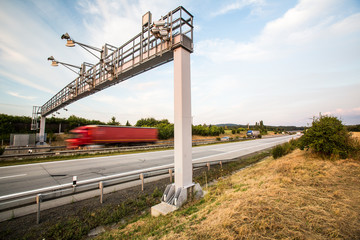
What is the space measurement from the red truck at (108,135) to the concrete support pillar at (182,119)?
16786 mm

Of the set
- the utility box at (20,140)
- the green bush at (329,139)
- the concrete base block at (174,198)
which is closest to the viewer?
the concrete base block at (174,198)

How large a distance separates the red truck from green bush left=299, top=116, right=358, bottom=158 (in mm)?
19905

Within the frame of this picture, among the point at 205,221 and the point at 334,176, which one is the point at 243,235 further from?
the point at 334,176

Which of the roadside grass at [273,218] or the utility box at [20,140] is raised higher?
the utility box at [20,140]

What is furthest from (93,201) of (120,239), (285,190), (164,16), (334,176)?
(334,176)

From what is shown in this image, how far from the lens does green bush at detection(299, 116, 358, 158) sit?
24.9 ft

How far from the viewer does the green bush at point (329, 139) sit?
7586mm

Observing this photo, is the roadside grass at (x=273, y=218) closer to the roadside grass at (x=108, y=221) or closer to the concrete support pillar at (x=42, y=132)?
the roadside grass at (x=108, y=221)

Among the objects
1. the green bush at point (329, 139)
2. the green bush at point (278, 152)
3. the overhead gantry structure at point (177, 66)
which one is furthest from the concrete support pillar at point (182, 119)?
the green bush at point (278, 152)

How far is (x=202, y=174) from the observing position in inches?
342

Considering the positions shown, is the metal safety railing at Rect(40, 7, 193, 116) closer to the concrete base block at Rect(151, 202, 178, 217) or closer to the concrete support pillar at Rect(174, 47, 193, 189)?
the concrete support pillar at Rect(174, 47, 193, 189)

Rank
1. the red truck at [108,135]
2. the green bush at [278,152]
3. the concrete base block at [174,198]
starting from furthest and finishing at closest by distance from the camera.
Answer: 1. the red truck at [108,135]
2. the green bush at [278,152]
3. the concrete base block at [174,198]

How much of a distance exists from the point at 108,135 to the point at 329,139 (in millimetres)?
21108

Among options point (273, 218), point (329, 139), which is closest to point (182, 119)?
point (273, 218)
